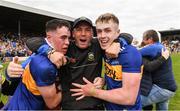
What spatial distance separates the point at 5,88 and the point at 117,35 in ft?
5.84

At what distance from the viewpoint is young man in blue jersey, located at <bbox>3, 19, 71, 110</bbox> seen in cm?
405

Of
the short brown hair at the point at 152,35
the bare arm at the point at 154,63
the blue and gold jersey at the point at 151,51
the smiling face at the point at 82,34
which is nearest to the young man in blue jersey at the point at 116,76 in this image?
the smiling face at the point at 82,34

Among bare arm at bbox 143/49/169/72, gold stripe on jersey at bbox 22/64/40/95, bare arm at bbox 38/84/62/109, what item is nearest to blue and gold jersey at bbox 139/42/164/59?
bare arm at bbox 143/49/169/72

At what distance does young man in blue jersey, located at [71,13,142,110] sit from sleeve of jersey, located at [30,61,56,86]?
0.43m

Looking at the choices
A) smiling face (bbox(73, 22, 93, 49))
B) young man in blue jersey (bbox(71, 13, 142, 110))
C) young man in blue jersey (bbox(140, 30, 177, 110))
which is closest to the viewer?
young man in blue jersey (bbox(71, 13, 142, 110))

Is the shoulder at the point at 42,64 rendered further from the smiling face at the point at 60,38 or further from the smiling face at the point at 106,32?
the smiling face at the point at 106,32

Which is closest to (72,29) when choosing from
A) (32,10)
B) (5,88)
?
(5,88)

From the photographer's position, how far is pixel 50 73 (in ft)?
13.3

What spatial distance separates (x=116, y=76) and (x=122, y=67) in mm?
130

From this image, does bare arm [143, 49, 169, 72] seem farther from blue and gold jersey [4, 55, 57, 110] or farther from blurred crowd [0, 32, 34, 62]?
blurred crowd [0, 32, 34, 62]

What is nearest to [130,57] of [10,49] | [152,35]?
[152,35]

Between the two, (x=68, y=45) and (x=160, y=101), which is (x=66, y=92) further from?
(x=160, y=101)

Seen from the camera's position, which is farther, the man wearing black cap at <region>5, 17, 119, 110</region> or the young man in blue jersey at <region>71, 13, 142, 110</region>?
the man wearing black cap at <region>5, 17, 119, 110</region>

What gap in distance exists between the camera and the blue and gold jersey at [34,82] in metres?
4.04
